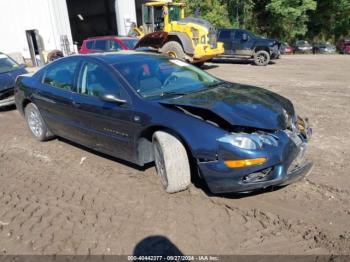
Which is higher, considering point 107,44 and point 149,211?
point 107,44

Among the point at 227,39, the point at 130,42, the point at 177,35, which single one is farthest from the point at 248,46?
the point at 130,42

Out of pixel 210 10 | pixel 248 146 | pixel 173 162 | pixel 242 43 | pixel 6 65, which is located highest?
pixel 248 146

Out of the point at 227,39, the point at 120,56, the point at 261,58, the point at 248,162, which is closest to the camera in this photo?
the point at 248,162

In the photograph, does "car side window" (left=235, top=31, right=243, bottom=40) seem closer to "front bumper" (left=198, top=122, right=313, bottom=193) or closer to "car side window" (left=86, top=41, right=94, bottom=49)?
"car side window" (left=86, top=41, right=94, bottom=49)

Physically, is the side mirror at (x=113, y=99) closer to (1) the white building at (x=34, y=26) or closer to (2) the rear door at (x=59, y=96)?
(2) the rear door at (x=59, y=96)

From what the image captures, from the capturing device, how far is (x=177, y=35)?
1310 centimetres

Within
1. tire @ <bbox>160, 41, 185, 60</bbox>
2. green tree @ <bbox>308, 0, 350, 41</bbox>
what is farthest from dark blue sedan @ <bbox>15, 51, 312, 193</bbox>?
green tree @ <bbox>308, 0, 350, 41</bbox>

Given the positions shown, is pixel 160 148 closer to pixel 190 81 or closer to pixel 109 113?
pixel 109 113

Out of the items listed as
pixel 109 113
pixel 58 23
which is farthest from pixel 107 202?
pixel 58 23

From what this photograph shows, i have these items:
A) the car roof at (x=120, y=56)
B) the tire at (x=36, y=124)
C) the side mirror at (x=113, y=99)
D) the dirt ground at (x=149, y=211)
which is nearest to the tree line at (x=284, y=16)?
the tire at (x=36, y=124)

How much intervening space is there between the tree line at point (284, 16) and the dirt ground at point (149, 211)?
25704mm

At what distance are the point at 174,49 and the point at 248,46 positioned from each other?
480cm

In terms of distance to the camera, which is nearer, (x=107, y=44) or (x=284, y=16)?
(x=107, y=44)

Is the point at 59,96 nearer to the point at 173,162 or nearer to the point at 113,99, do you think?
the point at 113,99
